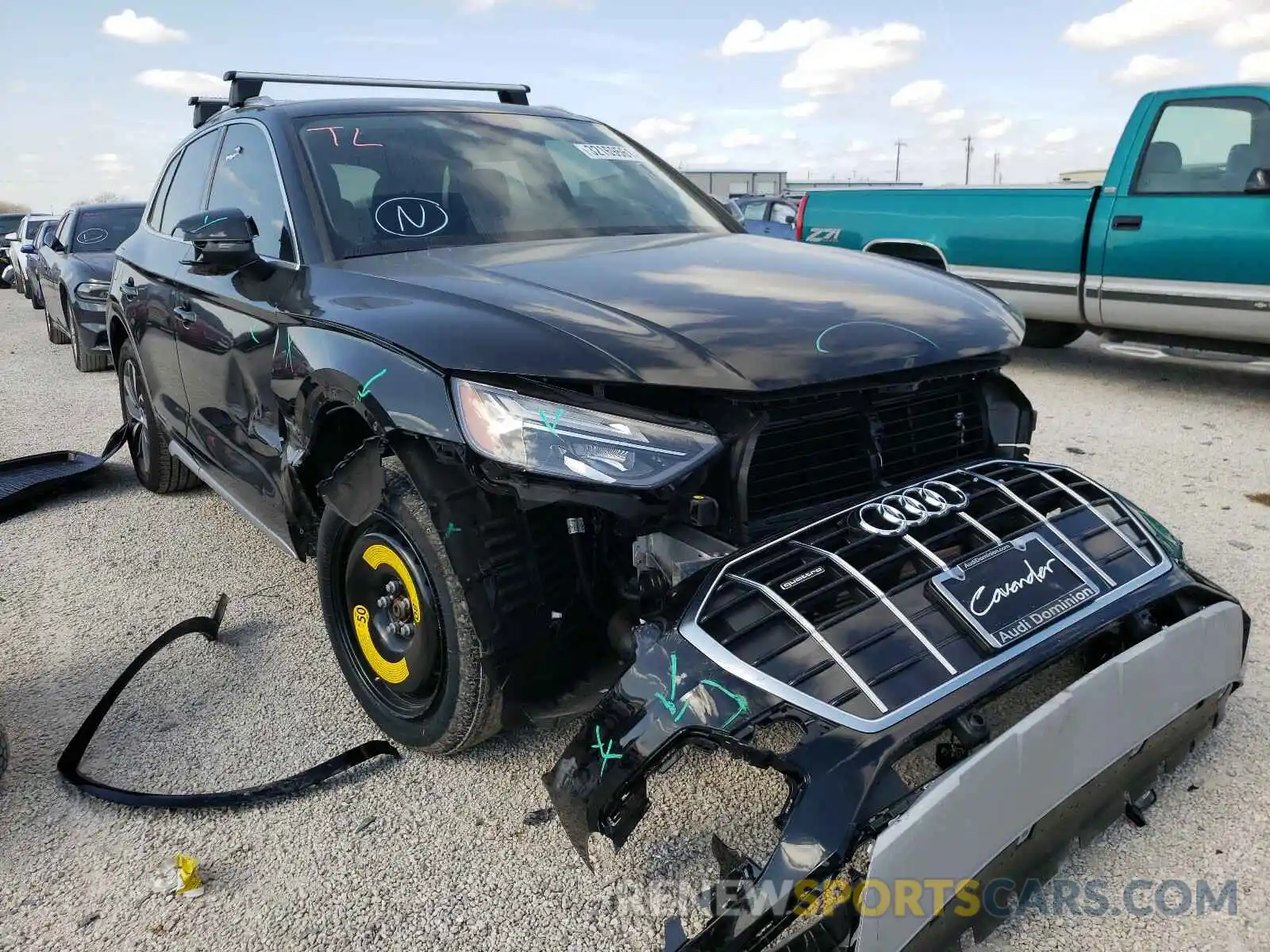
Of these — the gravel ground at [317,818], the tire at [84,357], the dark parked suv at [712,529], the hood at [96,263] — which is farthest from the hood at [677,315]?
the tire at [84,357]

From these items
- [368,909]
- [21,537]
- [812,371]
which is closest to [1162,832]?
[812,371]

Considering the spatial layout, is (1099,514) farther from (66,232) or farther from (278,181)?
(66,232)

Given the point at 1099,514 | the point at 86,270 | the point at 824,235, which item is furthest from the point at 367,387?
the point at 86,270

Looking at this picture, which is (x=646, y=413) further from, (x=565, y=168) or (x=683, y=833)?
(x=565, y=168)

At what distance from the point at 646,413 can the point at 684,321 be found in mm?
287

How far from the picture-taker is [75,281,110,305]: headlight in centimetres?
869

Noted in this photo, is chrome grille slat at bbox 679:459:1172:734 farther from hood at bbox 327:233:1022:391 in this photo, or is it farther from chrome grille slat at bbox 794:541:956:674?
hood at bbox 327:233:1022:391

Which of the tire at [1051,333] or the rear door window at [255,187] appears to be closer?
the rear door window at [255,187]

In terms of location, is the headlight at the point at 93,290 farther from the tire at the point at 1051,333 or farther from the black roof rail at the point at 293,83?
the tire at the point at 1051,333

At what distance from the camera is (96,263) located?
29.9 feet

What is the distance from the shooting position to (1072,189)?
21.6 feet

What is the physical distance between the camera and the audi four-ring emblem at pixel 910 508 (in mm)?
1908

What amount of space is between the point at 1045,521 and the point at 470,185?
2016 mm

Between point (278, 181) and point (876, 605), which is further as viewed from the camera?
point (278, 181)
